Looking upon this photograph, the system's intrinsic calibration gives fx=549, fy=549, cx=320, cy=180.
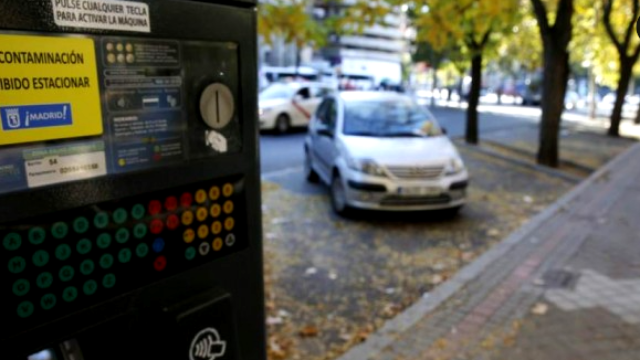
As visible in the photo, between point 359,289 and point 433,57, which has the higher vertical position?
point 433,57

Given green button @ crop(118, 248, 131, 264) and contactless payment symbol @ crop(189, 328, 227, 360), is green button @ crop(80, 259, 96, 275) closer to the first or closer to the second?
→ green button @ crop(118, 248, 131, 264)

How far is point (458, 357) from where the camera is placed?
3.52 metres

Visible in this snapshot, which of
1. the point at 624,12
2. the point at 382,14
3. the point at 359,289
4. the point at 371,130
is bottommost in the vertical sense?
the point at 359,289

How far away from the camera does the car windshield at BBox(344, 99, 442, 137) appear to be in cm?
732

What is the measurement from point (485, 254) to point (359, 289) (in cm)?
154

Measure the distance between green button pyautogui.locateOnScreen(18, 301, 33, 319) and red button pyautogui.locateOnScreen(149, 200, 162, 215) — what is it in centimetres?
29

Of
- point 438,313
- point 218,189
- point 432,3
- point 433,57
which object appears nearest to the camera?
point 218,189

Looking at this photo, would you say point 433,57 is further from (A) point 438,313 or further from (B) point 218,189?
(B) point 218,189

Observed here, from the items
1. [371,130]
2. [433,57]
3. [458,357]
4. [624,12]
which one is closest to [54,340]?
[458,357]

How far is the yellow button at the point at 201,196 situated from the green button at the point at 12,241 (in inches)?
15.4

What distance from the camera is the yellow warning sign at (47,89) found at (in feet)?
3.11

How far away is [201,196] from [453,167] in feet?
18.8

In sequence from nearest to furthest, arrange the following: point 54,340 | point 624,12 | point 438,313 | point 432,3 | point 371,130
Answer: point 54,340 → point 438,313 → point 432,3 → point 371,130 → point 624,12

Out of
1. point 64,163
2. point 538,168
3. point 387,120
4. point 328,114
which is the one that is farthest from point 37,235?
point 538,168
